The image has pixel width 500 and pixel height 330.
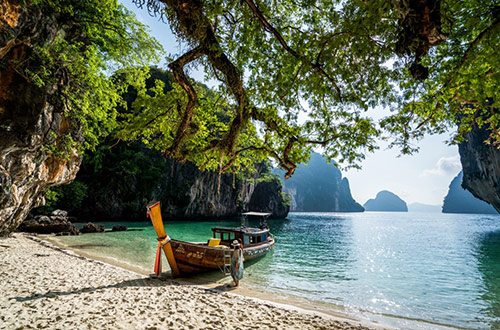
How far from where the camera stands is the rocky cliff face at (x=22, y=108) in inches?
257

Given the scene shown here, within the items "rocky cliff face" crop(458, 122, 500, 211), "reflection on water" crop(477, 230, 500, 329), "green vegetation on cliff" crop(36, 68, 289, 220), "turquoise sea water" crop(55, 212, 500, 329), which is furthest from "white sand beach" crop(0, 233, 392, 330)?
"rocky cliff face" crop(458, 122, 500, 211)

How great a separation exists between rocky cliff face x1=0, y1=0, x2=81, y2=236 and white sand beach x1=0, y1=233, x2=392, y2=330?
3.33 meters

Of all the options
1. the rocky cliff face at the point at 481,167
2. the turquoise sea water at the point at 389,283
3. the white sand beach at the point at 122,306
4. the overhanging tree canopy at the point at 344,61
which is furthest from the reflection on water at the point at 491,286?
the rocky cliff face at the point at 481,167

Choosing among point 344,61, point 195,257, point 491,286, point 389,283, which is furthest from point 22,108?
point 491,286

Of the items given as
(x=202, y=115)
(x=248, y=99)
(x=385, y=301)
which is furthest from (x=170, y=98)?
(x=385, y=301)

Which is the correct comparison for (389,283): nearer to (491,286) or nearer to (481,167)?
(491,286)

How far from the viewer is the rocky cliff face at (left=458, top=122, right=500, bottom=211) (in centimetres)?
3541

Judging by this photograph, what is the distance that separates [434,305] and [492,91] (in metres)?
8.60

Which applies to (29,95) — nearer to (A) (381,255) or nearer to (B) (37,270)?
(B) (37,270)

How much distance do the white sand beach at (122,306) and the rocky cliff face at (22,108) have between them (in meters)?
3.33

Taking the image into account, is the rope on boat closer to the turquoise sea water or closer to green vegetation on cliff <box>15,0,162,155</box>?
the turquoise sea water

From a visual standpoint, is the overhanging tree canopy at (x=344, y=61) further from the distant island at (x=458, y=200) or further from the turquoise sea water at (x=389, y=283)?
the distant island at (x=458, y=200)

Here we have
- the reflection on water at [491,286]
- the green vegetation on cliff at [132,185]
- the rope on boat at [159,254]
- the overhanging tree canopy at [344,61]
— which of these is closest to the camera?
the overhanging tree canopy at [344,61]

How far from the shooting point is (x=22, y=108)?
7.71m
